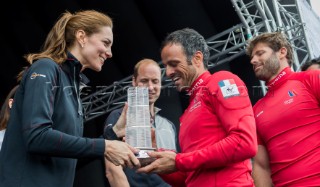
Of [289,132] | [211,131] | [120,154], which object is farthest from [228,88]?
[289,132]

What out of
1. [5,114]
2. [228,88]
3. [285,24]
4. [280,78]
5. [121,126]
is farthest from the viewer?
[285,24]

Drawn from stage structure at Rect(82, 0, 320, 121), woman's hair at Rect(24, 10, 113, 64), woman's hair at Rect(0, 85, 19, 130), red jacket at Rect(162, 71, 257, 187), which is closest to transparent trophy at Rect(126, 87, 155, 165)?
red jacket at Rect(162, 71, 257, 187)

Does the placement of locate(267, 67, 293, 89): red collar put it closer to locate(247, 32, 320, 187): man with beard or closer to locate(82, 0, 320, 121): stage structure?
locate(247, 32, 320, 187): man with beard

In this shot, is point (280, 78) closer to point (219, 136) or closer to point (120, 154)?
point (219, 136)

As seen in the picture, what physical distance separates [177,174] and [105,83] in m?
7.81

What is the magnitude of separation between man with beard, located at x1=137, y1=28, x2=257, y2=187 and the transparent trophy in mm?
48

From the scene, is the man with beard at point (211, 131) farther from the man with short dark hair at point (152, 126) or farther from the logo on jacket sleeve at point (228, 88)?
the man with short dark hair at point (152, 126)

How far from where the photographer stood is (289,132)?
9.30 feet

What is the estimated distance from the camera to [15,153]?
2.22 m

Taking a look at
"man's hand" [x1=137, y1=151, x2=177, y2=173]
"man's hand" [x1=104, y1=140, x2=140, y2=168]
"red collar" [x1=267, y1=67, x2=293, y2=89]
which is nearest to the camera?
"man's hand" [x1=104, y1=140, x2=140, y2=168]

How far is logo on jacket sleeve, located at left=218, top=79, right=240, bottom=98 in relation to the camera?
232 cm

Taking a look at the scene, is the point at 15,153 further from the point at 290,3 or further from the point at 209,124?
the point at 290,3

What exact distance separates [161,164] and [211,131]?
27cm

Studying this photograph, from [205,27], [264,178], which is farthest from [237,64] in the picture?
[264,178]
